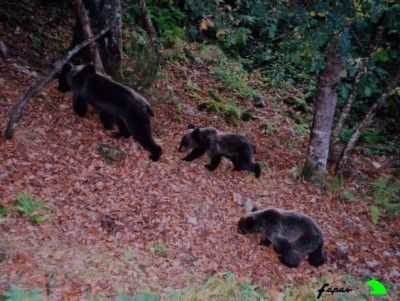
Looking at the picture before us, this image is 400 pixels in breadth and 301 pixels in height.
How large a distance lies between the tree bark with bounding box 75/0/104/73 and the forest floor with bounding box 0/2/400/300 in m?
1.08

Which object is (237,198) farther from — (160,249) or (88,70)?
(88,70)

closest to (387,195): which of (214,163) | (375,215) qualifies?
(375,215)

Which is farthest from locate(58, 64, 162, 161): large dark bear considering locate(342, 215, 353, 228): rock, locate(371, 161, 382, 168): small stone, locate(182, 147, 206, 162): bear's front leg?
locate(371, 161, 382, 168): small stone

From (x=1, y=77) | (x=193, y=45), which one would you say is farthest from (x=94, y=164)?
(x=193, y=45)

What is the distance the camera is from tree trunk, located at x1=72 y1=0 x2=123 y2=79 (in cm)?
948

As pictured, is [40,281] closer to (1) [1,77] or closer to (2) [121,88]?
(2) [121,88]

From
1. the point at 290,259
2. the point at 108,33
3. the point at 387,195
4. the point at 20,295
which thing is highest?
the point at 108,33

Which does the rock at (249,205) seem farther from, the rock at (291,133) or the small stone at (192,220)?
the rock at (291,133)

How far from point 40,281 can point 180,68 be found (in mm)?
9753

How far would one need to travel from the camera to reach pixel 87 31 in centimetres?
841

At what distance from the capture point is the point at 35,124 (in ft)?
27.1

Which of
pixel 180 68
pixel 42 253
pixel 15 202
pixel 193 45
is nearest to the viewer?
pixel 42 253

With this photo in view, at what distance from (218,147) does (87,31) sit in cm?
389

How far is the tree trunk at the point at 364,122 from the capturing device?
32.9ft
